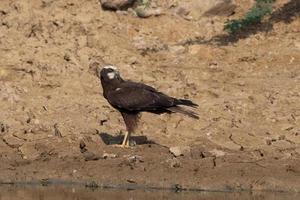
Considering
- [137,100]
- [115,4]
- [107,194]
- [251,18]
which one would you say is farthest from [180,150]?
[115,4]

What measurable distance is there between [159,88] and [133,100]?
231cm

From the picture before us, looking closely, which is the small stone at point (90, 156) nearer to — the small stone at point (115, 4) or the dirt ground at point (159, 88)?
the dirt ground at point (159, 88)

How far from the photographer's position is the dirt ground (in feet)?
47.1

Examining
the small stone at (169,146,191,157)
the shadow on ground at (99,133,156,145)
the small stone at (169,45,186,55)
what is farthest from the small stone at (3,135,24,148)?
the small stone at (169,45,186,55)

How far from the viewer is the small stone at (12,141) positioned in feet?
49.5

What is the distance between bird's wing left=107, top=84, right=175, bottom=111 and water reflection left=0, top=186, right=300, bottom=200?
4.54 ft

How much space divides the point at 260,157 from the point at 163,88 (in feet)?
8.97

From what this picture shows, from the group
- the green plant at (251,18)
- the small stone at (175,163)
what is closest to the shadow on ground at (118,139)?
the small stone at (175,163)

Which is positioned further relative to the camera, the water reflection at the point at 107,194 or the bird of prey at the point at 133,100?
the bird of prey at the point at 133,100

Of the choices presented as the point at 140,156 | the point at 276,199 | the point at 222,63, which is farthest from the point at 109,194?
the point at 222,63

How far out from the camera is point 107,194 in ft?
44.5

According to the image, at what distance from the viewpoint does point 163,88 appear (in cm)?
1689

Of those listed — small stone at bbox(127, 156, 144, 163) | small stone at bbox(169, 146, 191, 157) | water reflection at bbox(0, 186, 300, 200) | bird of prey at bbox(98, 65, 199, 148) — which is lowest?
water reflection at bbox(0, 186, 300, 200)

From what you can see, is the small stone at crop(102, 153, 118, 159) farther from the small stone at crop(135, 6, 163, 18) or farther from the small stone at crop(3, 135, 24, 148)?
the small stone at crop(135, 6, 163, 18)
